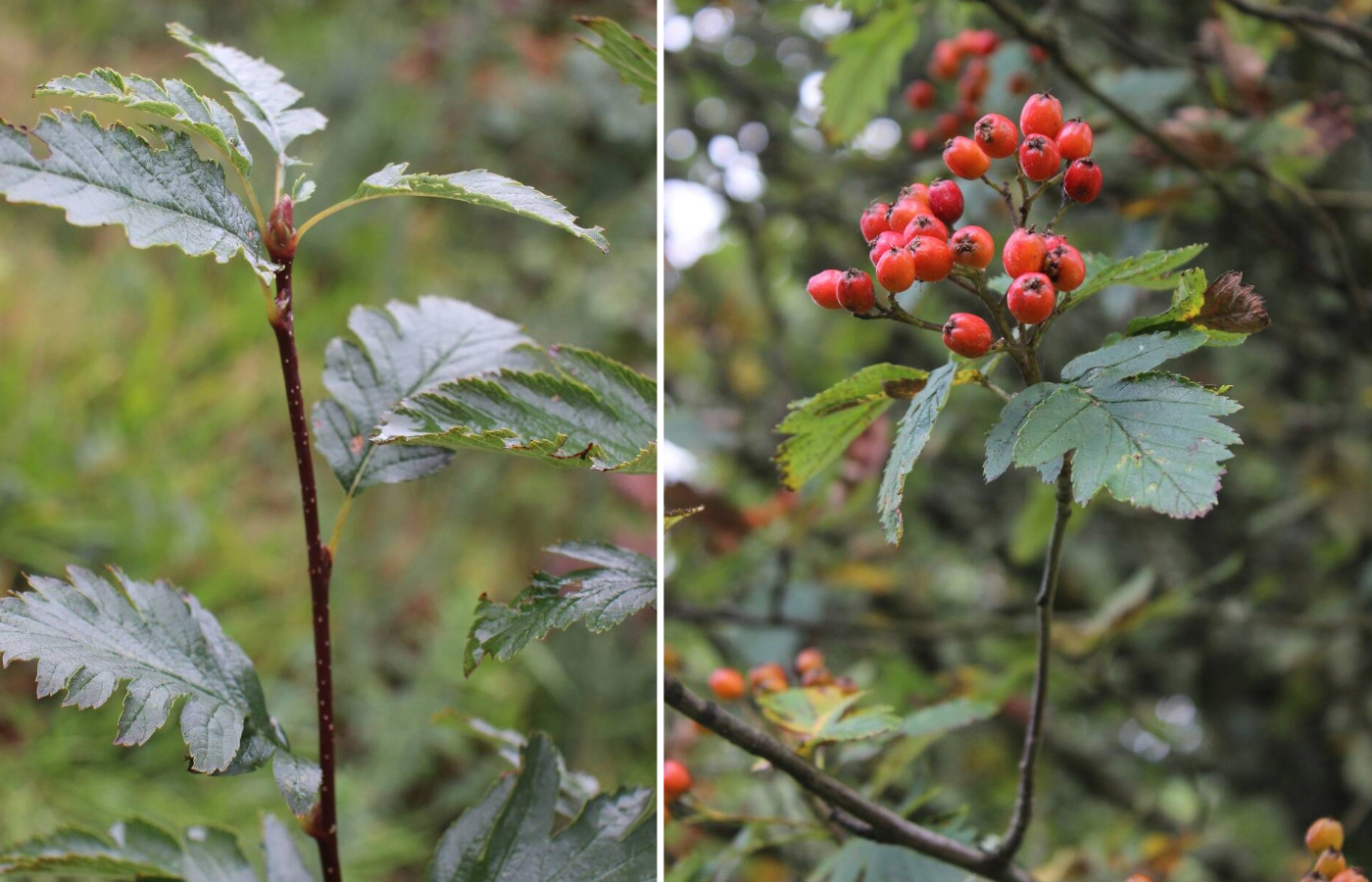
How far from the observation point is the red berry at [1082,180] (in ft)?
1.11

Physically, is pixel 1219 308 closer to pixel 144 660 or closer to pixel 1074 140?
pixel 1074 140

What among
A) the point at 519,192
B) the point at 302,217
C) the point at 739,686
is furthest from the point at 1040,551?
the point at 302,217

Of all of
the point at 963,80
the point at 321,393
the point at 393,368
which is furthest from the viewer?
the point at 321,393

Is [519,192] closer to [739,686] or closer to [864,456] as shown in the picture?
[739,686]

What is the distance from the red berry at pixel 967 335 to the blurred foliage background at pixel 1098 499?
33 cm

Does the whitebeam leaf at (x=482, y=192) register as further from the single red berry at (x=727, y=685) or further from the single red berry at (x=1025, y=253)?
Answer: the single red berry at (x=727, y=685)

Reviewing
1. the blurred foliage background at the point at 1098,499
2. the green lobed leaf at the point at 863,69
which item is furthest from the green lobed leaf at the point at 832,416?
the green lobed leaf at the point at 863,69

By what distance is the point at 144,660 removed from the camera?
13.1 inches

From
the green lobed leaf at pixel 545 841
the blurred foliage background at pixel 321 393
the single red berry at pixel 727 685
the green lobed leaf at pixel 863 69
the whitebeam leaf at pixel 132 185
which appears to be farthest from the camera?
the blurred foliage background at pixel 321 393

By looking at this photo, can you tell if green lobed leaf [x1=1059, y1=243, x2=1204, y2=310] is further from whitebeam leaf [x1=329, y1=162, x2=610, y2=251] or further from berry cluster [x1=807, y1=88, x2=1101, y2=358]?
whitebeam leaf [x1=329, y1=162, x2=610, y2=251]

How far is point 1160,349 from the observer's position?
0.31m

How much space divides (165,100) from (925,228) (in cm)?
23

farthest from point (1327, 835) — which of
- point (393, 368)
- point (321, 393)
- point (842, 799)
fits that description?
point (321, 393)

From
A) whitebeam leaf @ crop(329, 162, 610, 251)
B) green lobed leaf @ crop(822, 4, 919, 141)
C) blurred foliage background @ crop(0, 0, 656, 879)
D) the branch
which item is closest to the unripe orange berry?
the branch
